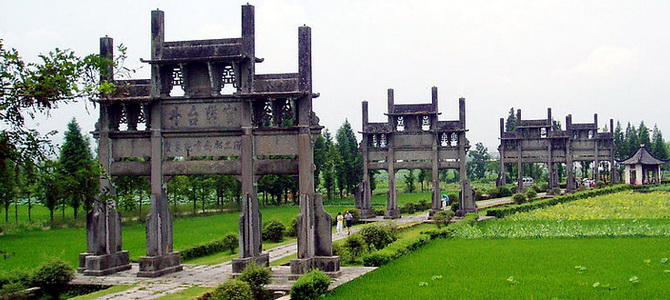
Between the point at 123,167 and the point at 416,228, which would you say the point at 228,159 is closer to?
the point at 123,167

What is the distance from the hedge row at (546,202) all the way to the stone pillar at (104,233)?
2291 centimetres

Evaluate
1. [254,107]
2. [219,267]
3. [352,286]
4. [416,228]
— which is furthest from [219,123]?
[416,228]

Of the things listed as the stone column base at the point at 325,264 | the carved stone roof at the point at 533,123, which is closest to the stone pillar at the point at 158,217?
the stone column base at the point at 325,264

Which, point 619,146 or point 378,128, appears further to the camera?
point 619,146

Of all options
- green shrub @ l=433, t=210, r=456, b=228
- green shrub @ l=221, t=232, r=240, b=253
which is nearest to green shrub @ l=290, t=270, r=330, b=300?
green shrub @ l=221, t=232, r=240, b=253

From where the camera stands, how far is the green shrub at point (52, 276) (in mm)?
15625

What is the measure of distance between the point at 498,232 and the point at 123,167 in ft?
50.1

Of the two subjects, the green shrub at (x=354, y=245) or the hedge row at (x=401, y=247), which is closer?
the hedge row at (x=401, y=247)

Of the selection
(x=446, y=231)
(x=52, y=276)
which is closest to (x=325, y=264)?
(x=52, y=276)

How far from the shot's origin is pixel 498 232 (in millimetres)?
26906

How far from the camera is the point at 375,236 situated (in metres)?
22.6

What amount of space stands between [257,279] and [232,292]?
5.37ft

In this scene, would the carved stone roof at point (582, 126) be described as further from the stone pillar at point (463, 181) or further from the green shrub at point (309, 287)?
the green shrub at point (309, 287)

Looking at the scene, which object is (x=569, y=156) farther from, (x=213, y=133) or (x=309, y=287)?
(x=309, y=287)
